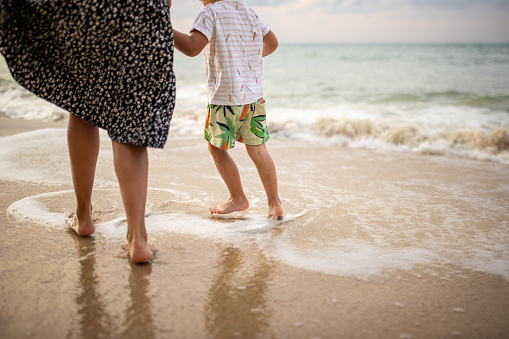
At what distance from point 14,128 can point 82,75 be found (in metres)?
4.14

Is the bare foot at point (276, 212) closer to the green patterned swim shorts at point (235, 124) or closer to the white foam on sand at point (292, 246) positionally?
the white foam on sand at point (292, 246)

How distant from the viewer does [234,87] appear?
2.43 metres

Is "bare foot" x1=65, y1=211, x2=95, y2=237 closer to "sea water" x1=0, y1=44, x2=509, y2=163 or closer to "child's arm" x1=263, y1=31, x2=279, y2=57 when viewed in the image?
"child's arm" x1=263, y1=31, x2=279, y2=57

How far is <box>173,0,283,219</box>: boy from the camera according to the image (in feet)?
7.77

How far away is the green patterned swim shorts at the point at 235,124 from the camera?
2.48 meters

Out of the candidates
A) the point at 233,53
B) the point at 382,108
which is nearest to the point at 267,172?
the point at 233,53

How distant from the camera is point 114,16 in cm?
169

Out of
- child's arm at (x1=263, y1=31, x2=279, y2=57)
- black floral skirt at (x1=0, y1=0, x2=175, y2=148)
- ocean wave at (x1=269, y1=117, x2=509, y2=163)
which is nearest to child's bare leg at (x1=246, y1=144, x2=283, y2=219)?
child's arm at (x1=263, y1=31, x2=279, y2=57)

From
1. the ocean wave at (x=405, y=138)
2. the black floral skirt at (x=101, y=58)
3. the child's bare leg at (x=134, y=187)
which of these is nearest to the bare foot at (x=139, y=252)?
the child's bare leg at (x=134, y=187)

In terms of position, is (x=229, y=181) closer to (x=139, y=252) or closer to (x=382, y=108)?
(x=139, y=252)

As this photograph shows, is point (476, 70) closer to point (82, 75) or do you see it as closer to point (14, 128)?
point (14, 128)

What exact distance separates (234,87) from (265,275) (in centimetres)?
110

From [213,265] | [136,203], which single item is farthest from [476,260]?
[136,203]

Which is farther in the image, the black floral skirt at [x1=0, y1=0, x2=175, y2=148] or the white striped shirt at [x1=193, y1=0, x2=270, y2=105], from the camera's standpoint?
the white striped shirt at [x1=193, y1=0, x2=270, y2=105]
